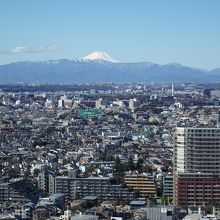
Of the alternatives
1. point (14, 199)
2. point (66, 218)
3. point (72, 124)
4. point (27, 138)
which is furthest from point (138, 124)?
point (66, 218)

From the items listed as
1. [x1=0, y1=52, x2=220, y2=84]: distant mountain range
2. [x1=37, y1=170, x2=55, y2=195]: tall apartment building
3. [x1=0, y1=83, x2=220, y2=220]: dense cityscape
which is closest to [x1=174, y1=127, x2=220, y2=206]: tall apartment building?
[x1=0, y1=83, x2=220, y2=220]: dense cityscape

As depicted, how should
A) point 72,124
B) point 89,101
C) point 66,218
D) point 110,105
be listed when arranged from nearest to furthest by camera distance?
1. point 66,218
2. point 72,124
3. point 110,105
4. point 89,101

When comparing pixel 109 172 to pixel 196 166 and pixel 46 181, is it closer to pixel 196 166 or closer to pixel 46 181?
pixel 46 181

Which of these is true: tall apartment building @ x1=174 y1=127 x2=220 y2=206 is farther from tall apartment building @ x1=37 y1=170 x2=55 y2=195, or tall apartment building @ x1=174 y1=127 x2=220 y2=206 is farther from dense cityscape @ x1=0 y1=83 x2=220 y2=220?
tall apartment building @ x1=37 y1=170 x2=55 y2=195

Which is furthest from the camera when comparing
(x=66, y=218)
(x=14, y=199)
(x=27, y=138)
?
(x=27, y=138)

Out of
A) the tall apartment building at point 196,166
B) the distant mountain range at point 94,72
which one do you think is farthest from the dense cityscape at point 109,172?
the distant mountain range at point 94,72

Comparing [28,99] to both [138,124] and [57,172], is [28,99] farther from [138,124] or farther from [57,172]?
[57,172]

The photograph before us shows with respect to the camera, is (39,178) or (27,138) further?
(27,138)
